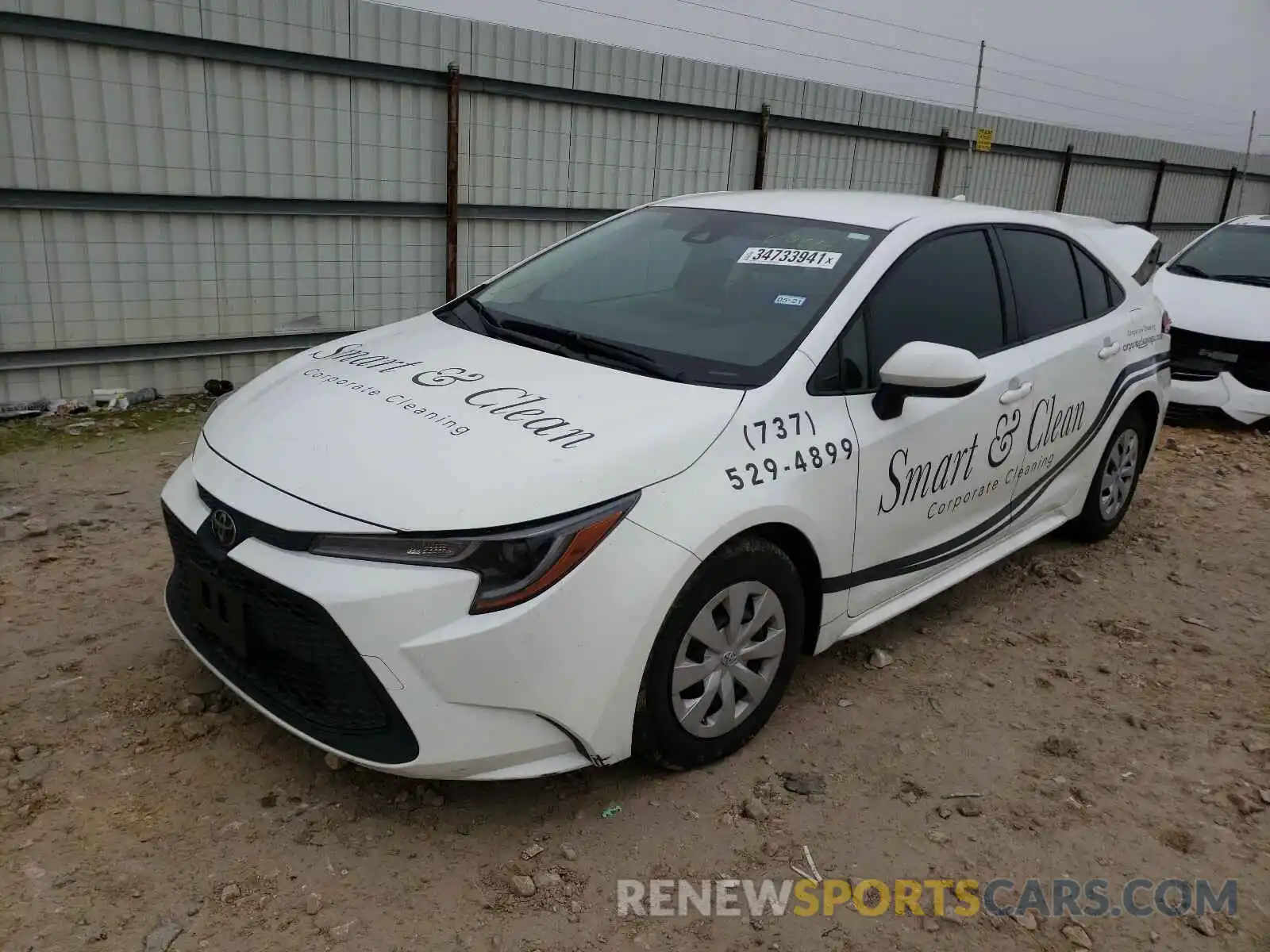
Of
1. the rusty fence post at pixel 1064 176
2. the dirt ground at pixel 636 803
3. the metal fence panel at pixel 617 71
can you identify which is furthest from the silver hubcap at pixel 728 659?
the rusty fence post at pixel 1064 176

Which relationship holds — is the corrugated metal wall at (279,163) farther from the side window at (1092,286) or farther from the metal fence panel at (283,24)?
the side window at (1092,286)

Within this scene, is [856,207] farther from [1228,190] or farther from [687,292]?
[1228,190]

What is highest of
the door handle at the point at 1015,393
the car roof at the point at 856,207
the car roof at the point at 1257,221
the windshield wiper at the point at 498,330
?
the car roof at the point at 856,207

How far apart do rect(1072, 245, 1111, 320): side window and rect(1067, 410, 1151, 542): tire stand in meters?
0.57

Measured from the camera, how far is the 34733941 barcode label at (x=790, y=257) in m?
3.42

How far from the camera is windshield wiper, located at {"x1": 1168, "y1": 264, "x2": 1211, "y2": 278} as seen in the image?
323 inches

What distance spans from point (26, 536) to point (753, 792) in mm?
3384

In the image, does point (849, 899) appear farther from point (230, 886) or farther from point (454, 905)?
point (230, 886)

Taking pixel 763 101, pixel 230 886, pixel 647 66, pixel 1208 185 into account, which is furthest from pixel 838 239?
pixel 1208 185

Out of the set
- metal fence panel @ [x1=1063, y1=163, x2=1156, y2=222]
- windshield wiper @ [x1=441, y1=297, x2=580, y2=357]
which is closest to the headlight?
windshield wiper @ [x1=441, y1=297, x2=580, y2=357]

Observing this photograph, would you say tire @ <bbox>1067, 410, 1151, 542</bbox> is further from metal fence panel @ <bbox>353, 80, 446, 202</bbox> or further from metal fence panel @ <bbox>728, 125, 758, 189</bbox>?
metal fence panel @ <bbox>728, 125, 758, 189</bbox>

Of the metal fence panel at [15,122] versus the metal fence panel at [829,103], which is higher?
the metal fence panel at [829,103]

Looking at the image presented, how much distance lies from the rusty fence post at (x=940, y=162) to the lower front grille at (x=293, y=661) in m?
10.6

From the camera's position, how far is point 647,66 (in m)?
8.33
